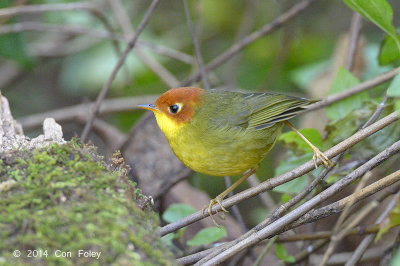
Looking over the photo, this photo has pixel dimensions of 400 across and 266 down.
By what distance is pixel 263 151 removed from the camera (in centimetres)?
351

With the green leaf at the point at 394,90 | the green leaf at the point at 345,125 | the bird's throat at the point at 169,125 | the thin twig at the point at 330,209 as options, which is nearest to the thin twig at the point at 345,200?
the thin twig at the point at 330,209

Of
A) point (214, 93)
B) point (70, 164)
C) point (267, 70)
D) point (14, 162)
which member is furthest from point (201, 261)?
point (267, 70)

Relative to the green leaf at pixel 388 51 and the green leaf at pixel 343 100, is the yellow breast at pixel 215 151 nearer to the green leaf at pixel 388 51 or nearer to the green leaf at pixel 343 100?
the green leaf at pixel 343 100

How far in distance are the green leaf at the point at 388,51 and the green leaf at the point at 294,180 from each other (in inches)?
41.1

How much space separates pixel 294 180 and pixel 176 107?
1.08 m

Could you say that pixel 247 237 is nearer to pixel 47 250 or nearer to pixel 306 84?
pixel 47 250

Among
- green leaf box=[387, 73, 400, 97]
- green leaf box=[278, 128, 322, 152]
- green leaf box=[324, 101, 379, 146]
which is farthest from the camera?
green leaf box=[324, 101, 379, 146]

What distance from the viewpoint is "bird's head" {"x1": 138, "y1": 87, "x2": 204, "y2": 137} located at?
3.61 metres

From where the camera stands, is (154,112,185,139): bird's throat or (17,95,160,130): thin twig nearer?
(154,112,185,139): bird's throat

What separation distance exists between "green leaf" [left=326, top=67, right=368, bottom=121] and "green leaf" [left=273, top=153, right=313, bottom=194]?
0.43m

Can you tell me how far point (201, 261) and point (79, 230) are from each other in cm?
94

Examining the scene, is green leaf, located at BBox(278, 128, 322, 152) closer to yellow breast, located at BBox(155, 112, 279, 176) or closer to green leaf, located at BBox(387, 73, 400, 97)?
yellow breast, located at BBox(155, 112, 279, 176)

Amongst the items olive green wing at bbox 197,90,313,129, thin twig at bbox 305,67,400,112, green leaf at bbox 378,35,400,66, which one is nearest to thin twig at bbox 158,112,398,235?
olive green wing at bbox 197,90,313,129

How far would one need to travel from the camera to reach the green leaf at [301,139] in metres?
3.23
